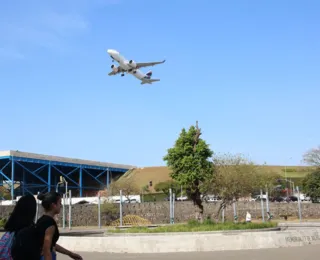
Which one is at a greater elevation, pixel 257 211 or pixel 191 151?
pixel 191 151

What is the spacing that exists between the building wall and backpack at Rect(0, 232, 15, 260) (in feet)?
133

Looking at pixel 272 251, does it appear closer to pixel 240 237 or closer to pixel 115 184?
pixel 240 237

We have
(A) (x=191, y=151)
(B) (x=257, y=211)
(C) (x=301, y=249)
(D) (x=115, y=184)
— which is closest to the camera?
(C) (x=301, y=249)

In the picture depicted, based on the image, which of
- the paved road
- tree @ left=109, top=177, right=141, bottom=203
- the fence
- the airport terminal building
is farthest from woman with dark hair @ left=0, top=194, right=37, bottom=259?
the airport terminal building

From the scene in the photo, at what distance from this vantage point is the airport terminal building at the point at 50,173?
251ft

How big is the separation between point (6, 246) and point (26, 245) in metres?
0.21

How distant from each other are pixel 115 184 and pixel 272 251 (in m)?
61.5

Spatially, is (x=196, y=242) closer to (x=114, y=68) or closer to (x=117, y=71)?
(x=117, y=71)

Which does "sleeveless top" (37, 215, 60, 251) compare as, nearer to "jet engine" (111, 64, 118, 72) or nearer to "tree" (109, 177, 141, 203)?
"jet engine" (111, 64, 118, 72)

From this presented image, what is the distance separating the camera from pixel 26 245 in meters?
4.48

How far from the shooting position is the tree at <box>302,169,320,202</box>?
58906 mm

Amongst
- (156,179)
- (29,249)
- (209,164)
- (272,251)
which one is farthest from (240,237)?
(156,179)

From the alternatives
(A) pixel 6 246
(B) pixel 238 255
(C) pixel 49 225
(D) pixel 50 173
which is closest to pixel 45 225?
(C) pixel 49 225

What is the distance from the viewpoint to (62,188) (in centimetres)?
9094
